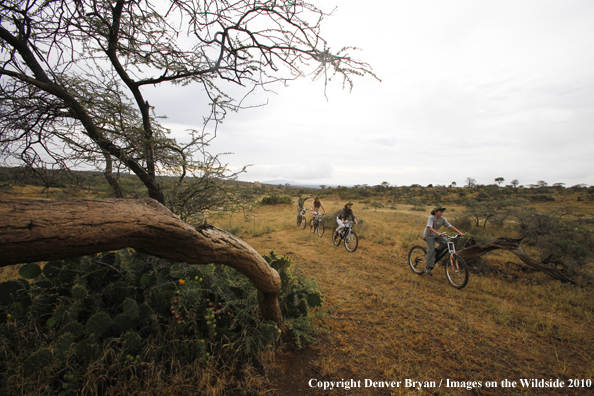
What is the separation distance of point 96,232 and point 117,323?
1700 mm

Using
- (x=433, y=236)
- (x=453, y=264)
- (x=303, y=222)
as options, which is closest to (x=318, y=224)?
(x=303, y=222)

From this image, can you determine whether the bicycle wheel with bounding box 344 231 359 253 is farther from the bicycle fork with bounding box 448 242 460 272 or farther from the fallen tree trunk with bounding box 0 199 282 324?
the fallen tree trunk with bounding box 0 199 282 324

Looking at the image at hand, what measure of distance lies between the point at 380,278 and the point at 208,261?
551 centimetres

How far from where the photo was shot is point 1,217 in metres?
1.14

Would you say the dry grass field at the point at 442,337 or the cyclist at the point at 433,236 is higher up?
the cyclist at the point at 433,236

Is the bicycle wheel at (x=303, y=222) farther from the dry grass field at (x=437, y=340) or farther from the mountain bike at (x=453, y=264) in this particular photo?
the mountain bike at (x=453, y=264)

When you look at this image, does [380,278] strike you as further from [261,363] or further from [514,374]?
[261,363]

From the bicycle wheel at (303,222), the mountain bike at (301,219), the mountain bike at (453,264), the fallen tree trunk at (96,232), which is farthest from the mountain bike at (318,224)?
the fallen tree trunk at (96,232)

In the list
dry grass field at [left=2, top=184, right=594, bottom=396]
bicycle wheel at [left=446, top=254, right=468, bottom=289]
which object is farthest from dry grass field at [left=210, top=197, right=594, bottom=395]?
bicycle wheel at [left=446, top=254, right=468, bottom=289]

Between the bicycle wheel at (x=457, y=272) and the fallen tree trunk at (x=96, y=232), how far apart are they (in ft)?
18.9

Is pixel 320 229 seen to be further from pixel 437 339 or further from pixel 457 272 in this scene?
pixel 437 339

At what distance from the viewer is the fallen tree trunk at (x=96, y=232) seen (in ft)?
3.92

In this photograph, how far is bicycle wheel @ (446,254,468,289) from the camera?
5.52m

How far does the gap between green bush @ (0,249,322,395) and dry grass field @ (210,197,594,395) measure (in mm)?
632
